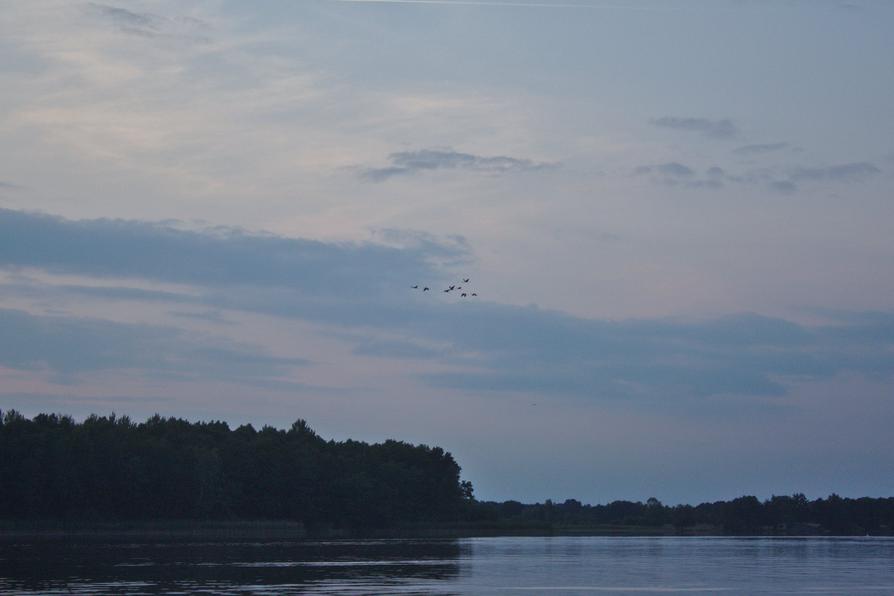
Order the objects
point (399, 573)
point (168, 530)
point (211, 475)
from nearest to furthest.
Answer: point (399, 573), point (168, 530), point (211, 475)

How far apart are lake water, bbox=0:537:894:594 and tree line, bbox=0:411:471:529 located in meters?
28.4

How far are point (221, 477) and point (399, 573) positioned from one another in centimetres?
7169

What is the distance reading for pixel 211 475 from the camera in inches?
4791

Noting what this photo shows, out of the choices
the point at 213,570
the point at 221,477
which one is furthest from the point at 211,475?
the point at 213,570

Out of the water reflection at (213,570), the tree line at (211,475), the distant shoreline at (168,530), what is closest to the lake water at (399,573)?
the water reflection at (213,570)

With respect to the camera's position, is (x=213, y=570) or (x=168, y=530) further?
(x=168, y=530)

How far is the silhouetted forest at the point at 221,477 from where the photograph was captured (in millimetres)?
109062

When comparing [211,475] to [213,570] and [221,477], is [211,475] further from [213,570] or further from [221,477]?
[213,570]

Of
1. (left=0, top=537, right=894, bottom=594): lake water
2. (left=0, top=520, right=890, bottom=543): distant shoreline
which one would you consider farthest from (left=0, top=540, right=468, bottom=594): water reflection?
(left=0, top=520, right=890, bottom=543): distant shoreline

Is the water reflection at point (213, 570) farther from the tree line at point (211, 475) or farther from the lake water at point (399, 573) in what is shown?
the tree line at point (211, 475)

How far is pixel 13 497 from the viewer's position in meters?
105

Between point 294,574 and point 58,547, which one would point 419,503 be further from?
point 294,574

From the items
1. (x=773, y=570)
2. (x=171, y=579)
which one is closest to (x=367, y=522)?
(x=773, y=570)

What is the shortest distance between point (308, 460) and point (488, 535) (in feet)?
130
